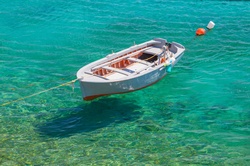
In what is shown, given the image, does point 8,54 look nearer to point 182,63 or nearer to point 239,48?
point 182,63

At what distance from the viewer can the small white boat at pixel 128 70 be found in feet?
54.6

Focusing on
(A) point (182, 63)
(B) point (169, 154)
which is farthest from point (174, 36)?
(B) point (169, 154)

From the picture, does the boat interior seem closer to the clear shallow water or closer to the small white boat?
the small white boat

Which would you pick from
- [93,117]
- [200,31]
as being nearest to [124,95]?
[93,117]

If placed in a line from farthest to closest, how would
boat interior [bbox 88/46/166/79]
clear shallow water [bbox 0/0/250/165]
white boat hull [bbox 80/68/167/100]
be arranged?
boat interior [bbox 88/46/166/79] < white boat hull [bbox 80/68/167/100] < clear shallow water [bbox 0/0/250/165]

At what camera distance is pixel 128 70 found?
19.4 meters

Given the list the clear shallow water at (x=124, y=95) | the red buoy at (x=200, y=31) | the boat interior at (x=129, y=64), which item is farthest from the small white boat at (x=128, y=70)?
the red buoy at (x=200, y=31)

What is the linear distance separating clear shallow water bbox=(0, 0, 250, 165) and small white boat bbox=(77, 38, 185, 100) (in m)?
1.82

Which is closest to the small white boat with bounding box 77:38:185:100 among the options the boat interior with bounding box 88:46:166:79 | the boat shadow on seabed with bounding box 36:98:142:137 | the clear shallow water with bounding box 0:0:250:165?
the boat interior with bounding box 88:46:166:79

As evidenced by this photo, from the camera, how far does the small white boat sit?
1664cm

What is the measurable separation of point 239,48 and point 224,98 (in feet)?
21.6

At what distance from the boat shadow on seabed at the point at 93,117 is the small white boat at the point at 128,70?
157 cm

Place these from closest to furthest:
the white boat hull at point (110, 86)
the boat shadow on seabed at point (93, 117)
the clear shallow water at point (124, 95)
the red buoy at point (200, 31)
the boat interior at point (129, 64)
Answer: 1. the clear shallow water at point (124, 95)
2. the white boat hull at point (110, 86)
3. the boat shadow on seabed at point (93, 117)
4. the boat interior at point (129, 64)
5. the red buoy at point (200, 31)

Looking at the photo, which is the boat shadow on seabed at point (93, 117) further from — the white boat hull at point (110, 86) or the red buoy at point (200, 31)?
the red buoy at point (200, 31)
